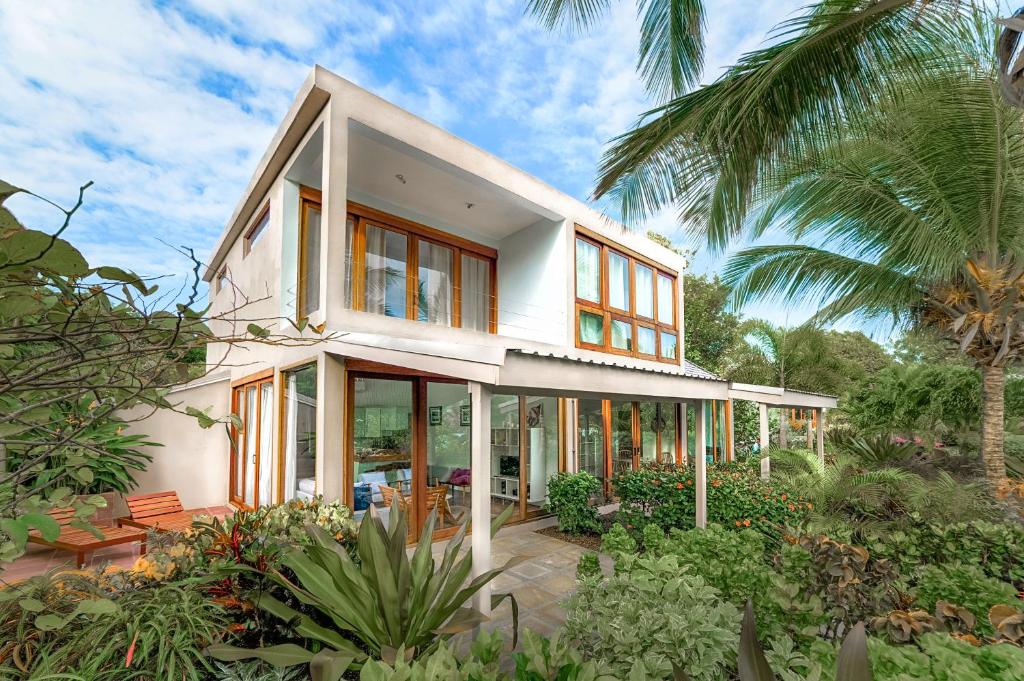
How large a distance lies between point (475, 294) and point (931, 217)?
766cm

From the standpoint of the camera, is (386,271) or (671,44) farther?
(386,271)

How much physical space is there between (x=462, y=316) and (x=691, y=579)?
273 inches

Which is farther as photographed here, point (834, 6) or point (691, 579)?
point (834, 6)

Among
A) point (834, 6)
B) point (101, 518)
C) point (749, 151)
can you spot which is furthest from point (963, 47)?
point (101, 518)

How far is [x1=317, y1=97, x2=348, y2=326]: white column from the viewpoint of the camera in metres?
→ 6.16

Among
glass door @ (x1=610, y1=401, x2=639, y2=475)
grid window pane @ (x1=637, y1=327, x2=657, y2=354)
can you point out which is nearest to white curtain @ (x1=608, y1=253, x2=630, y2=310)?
grid window pane @ (x1=637, y1=327, x2=657, y2=354)

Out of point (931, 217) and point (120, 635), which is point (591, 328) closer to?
point (931, 217)

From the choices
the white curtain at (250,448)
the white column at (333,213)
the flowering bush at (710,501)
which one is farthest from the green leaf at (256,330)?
the white curtain at (250,448)

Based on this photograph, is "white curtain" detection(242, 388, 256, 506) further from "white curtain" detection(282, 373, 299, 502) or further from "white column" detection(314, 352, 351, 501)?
"white column" detection(314, 352, 351, 501)

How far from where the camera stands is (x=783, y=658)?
259cm

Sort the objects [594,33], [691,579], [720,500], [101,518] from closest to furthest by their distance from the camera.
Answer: [691,579], [594,33], [101,518], [720,500]

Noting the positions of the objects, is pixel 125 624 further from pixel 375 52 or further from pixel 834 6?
pixel 375 52

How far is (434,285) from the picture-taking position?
9094 mm

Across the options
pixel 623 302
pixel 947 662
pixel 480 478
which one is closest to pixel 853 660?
pixel 947 662
